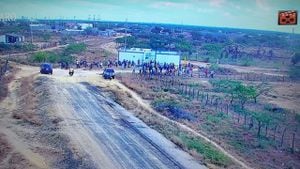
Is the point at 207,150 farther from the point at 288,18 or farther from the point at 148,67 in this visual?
the point at 148,67

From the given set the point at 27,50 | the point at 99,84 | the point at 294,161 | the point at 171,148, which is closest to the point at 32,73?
the point at 99,84

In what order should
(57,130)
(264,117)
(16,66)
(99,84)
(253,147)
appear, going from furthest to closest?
(16,66)
(99,84)
(264,117)
(253,147)
(57,130)

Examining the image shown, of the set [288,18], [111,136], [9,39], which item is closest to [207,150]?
[111,136]

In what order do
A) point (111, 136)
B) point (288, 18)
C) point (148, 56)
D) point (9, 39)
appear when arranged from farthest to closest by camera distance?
point (9, 39) < point (148, 56) < point (111, 136) < point (288, 18)

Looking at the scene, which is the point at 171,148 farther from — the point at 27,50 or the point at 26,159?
the point at 27,50

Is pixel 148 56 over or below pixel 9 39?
below

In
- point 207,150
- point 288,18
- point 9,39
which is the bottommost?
point 207,150

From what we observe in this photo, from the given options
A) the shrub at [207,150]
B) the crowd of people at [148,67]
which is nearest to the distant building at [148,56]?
the crowd of people at [148,67]

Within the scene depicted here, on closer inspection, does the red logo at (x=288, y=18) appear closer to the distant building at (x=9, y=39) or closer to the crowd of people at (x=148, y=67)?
the crowd of people at (x=148, y=67)
